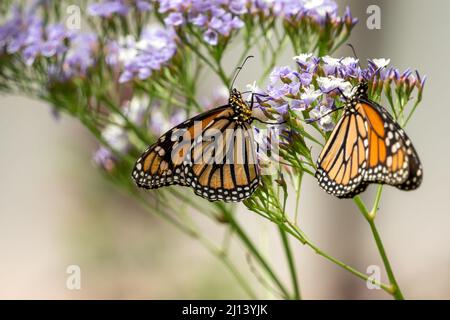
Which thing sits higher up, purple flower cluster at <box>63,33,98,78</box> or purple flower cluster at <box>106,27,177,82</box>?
purple flower cluster at <box>63,33,98,78</box>

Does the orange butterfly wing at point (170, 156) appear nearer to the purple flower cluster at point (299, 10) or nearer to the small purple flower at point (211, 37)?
the small purple flower at point (211, 37)

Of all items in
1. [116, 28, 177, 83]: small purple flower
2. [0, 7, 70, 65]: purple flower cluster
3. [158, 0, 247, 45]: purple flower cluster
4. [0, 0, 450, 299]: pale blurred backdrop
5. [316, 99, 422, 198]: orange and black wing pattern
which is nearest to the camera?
[316, 99, 422, 198]: orange and black wing pattern

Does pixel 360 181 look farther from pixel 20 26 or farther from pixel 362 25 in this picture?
pixel 362 25

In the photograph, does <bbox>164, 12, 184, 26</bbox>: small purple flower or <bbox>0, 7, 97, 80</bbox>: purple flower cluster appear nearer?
<bbox>164, 12, 184, 26</bbox>: small purple flower

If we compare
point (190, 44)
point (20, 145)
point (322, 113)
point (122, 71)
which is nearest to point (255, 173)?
point (322, 113)

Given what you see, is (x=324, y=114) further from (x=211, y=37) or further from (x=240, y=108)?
(x=211, y=37)

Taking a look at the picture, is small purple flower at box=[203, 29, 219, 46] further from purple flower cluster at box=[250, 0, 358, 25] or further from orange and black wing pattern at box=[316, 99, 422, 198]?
orange and black wing pattern at box=[316, 99, 422, 198]

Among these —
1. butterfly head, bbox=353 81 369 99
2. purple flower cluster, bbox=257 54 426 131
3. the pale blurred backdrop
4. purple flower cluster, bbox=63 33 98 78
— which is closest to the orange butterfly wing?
purple flower cluster, bbox=257 54 426 131

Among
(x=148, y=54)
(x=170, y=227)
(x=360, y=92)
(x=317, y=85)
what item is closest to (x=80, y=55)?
(x=148, y=54)
